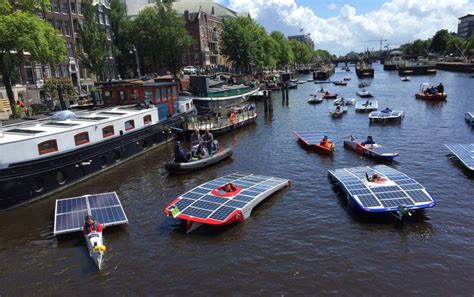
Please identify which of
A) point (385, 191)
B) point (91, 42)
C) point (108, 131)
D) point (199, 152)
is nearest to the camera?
point (385, 191)

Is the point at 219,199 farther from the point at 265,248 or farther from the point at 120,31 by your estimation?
the point at 120,31

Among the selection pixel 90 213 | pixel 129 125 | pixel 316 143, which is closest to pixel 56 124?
pixel 129 125

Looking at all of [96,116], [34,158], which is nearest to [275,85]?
[96,116]

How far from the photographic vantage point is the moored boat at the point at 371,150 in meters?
33.0

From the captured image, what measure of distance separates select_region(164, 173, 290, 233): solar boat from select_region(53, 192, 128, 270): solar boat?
10.4 feet

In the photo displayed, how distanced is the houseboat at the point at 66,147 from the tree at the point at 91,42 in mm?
33496

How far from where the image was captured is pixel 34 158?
2600cm

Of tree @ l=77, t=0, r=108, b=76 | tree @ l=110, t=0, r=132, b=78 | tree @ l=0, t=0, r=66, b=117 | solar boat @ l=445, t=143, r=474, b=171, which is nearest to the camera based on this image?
solar boat @ l=445, t=143, r=474, b=171

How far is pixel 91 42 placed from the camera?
67562 millimetres

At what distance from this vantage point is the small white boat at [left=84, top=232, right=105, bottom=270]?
59.0 ft

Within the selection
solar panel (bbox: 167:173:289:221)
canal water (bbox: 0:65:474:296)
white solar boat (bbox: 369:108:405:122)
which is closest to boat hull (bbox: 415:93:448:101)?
white solar boat (bbox: 369:108:405:122)

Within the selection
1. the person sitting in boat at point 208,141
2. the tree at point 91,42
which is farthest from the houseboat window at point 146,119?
the tree at point 91,42

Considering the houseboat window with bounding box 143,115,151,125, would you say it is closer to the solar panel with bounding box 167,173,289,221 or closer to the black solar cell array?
the solar panel with bounding box 167,173,289,221

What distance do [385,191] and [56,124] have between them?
2525cm
